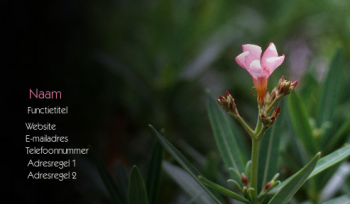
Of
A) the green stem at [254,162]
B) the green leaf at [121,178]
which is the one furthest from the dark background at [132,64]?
the green stem at [254,162]

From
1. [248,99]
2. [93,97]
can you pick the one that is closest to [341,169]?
[248,99]

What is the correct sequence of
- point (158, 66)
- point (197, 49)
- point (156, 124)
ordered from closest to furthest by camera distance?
point (156, 124)
point (158, 66)
point (197, 49)

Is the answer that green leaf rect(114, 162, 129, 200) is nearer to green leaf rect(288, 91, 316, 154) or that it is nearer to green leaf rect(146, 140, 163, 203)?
green leaf rect(146, 140, 163, 203)

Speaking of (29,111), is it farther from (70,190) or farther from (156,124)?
(156,124)

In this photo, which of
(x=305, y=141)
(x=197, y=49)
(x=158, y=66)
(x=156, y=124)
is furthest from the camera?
(x=197, y=49)

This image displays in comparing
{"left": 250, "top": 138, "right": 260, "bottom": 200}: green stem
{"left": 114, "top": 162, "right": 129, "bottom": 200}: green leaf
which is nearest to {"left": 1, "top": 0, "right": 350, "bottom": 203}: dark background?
{"left": 114, "top": 162, "right": 129, "bottom": 200}: green leaf

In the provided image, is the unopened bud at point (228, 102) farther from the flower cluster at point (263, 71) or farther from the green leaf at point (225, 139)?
the green leaf at point (225, 139)

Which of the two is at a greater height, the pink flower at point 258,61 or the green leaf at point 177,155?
the pink flower at point 258,61

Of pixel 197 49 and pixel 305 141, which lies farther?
pixel 197 49
